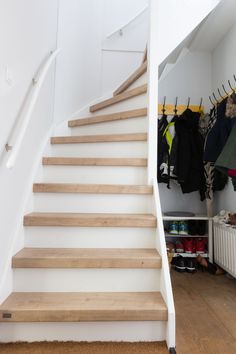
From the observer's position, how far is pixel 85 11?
3.21 meters

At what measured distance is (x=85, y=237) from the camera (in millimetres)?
1634

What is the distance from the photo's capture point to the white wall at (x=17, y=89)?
138 centimetres

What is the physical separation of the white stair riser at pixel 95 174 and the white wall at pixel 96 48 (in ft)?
2.86

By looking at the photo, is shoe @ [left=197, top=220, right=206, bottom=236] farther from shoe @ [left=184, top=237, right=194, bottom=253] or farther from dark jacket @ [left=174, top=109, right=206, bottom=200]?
dark jacket @ [left=174, top=109, right=206, bottom=200]

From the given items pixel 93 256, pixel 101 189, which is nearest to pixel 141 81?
pixel 101 189

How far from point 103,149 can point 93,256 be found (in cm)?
105

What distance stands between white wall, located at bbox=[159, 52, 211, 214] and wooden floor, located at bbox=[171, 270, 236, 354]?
865mm

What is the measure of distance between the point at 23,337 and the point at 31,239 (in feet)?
1.79

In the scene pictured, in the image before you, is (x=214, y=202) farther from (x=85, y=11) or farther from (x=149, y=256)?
(x=85, y=11)

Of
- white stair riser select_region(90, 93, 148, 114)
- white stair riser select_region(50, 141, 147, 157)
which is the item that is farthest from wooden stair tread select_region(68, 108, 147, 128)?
white stair riser select_region(50, 141, 147, 157)

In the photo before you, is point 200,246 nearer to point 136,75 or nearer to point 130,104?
point 130,104

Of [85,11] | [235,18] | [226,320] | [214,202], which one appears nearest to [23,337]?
[226,320]

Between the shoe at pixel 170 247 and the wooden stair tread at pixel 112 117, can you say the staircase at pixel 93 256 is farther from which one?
the shoe at pixel 170 247

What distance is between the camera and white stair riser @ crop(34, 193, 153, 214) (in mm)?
1820
